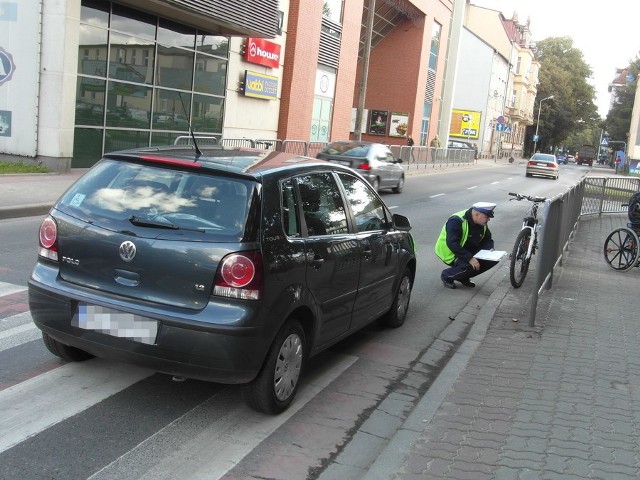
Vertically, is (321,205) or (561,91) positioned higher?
(561,91)

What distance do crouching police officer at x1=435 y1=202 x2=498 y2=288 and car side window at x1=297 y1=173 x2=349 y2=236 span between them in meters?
3.65

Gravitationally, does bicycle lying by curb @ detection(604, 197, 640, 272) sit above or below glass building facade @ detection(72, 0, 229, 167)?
below

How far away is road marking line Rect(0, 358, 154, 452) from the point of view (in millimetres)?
3840

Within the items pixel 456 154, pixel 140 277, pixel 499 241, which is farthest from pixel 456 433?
pixel 456 154

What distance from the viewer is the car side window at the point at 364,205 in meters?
5.50

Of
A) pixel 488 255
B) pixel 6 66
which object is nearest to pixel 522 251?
pixel 488 255

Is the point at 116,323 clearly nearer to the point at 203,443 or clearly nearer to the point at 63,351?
the point at 203,443

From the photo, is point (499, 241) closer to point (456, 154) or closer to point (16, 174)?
point (16, 174)

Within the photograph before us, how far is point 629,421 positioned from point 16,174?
45.3ft

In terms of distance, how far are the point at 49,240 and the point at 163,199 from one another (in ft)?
2.67

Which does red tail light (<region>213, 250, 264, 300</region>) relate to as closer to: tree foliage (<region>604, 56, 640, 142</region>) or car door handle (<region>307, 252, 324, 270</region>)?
car door handle (<region>307, 252, 324, 270</region>)

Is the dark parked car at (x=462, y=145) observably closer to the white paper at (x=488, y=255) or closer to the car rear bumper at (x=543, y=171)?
the car rear bumper at (x=543, y=171)

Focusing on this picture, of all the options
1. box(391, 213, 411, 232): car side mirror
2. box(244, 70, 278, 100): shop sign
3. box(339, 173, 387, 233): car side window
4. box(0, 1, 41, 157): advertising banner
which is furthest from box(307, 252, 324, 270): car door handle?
box(244, 70, 278, 100): shop sign

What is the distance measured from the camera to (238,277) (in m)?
3.91
